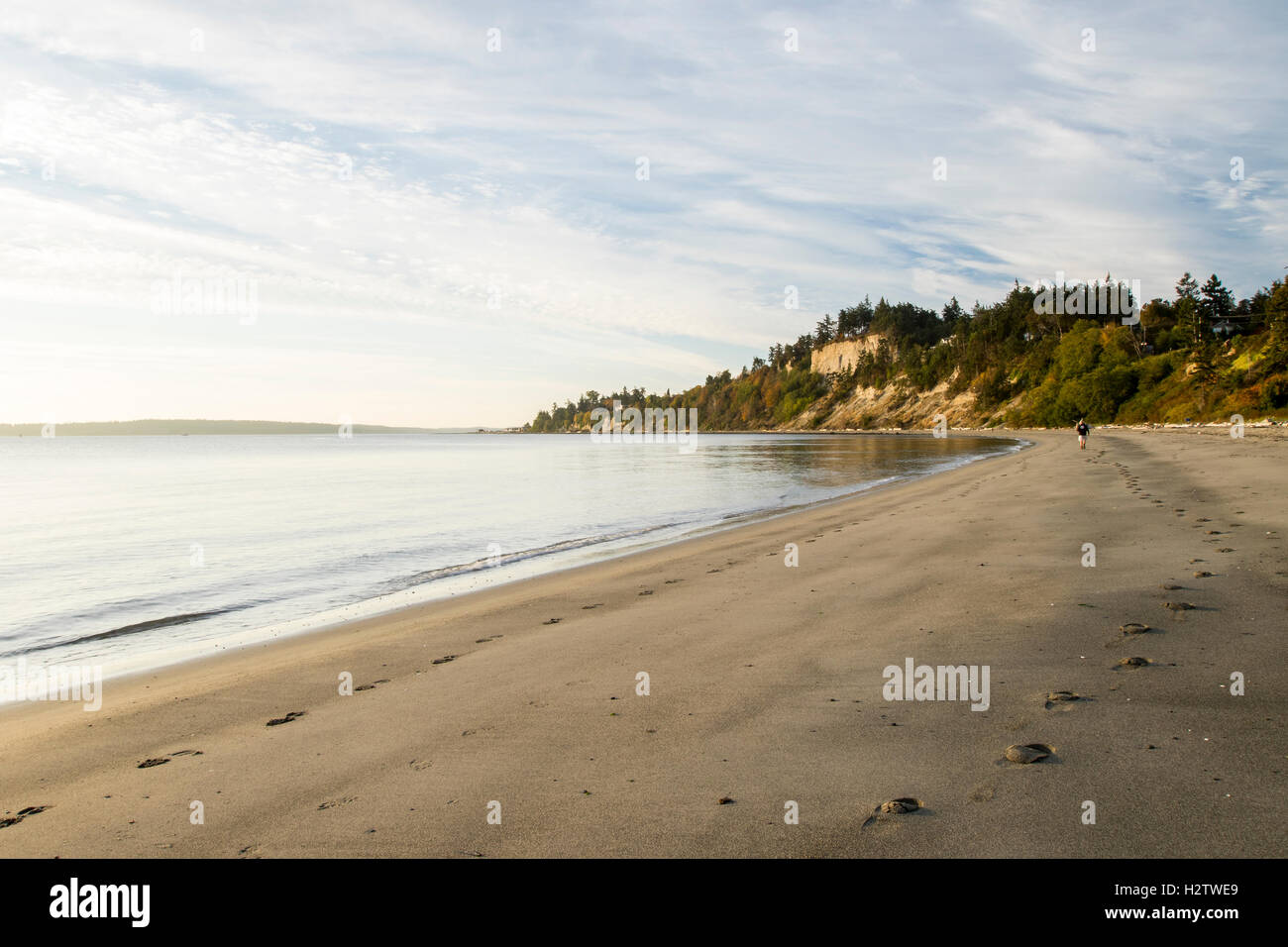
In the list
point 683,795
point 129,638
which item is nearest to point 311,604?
point 129,638

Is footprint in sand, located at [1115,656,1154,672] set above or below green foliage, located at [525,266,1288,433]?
below

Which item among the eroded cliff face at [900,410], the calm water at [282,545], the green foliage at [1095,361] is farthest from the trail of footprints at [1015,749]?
the eroded cliff face at [900,410]

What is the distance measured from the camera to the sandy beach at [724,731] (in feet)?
12.4

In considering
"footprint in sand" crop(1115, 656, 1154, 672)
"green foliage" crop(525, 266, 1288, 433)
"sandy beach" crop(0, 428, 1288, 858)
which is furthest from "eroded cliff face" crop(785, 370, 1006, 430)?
"footprint in sand" crop(1115, 656, 1154, 672)

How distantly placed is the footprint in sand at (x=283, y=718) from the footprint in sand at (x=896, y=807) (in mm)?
4701

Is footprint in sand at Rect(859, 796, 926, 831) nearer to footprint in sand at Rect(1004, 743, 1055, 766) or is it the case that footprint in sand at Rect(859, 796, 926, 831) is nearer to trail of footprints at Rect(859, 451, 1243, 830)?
trail of footprints at Rect(859, 451, 1243, 830)

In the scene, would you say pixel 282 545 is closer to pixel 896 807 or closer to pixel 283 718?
pixel 283 718

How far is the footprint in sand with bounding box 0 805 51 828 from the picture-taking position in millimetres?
4410

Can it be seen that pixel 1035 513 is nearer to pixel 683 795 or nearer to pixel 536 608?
pixel 536 608

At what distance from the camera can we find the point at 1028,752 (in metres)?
4.41

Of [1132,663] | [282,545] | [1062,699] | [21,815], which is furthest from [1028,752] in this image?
[282,545]

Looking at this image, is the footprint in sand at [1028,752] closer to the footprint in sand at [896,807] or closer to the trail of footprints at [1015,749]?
the trail of footprints at [1015,749]

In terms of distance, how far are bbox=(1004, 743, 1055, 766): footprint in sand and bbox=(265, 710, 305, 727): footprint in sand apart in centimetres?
542
